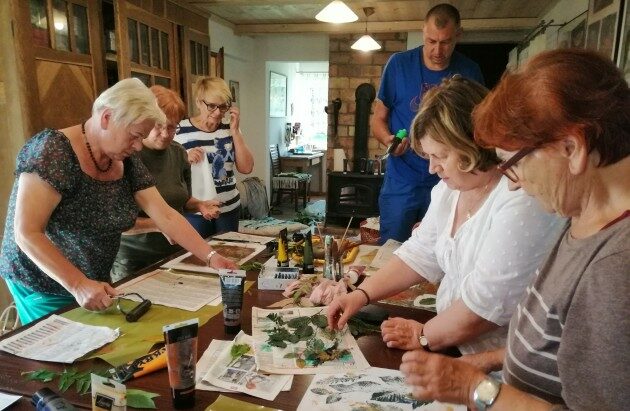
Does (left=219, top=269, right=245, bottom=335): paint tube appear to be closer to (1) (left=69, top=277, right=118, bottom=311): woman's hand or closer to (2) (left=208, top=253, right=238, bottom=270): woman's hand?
(1) (left=69, top=277, right=118, bottom=311): woman's hand

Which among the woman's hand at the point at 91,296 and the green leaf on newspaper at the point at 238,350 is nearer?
the green leaf on newspaper at the point at 238,350

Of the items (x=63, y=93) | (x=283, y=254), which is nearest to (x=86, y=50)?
(x=63, y=93)

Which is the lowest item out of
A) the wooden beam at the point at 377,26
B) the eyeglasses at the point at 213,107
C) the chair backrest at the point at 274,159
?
the chair backrest at the point at 274,159

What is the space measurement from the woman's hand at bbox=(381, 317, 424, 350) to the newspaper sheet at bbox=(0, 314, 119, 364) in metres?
0.69

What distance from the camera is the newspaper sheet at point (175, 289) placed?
1.38m

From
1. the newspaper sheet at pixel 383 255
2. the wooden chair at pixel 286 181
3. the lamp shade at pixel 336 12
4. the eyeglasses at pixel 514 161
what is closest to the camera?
the eyeglasses at pixel 514 161

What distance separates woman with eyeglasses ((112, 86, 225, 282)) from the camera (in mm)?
2037

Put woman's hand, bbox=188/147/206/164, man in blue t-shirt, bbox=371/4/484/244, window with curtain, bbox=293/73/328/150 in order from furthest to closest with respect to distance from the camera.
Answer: window with curtain, bbox=293/73/328/150, woman's hand, bbox=188/147/206/164, man in blue t-shirt, bbox=371/4/484/244

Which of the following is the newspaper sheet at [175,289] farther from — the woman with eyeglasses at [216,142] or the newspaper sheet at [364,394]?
the woman with eyeglasses at [216,142]

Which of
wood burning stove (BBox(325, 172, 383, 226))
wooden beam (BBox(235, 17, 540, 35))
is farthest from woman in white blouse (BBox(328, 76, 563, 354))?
wooden beam (BBox(235, 17, 540, 35))

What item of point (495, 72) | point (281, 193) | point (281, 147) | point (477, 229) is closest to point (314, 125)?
point (281, 147)

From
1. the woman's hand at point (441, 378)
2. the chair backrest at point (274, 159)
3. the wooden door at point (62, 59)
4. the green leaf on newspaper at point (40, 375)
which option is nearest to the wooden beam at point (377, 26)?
the chair backrest at point (274, 159)

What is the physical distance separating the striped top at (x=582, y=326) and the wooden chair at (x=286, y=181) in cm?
611

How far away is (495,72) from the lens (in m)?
6.00
